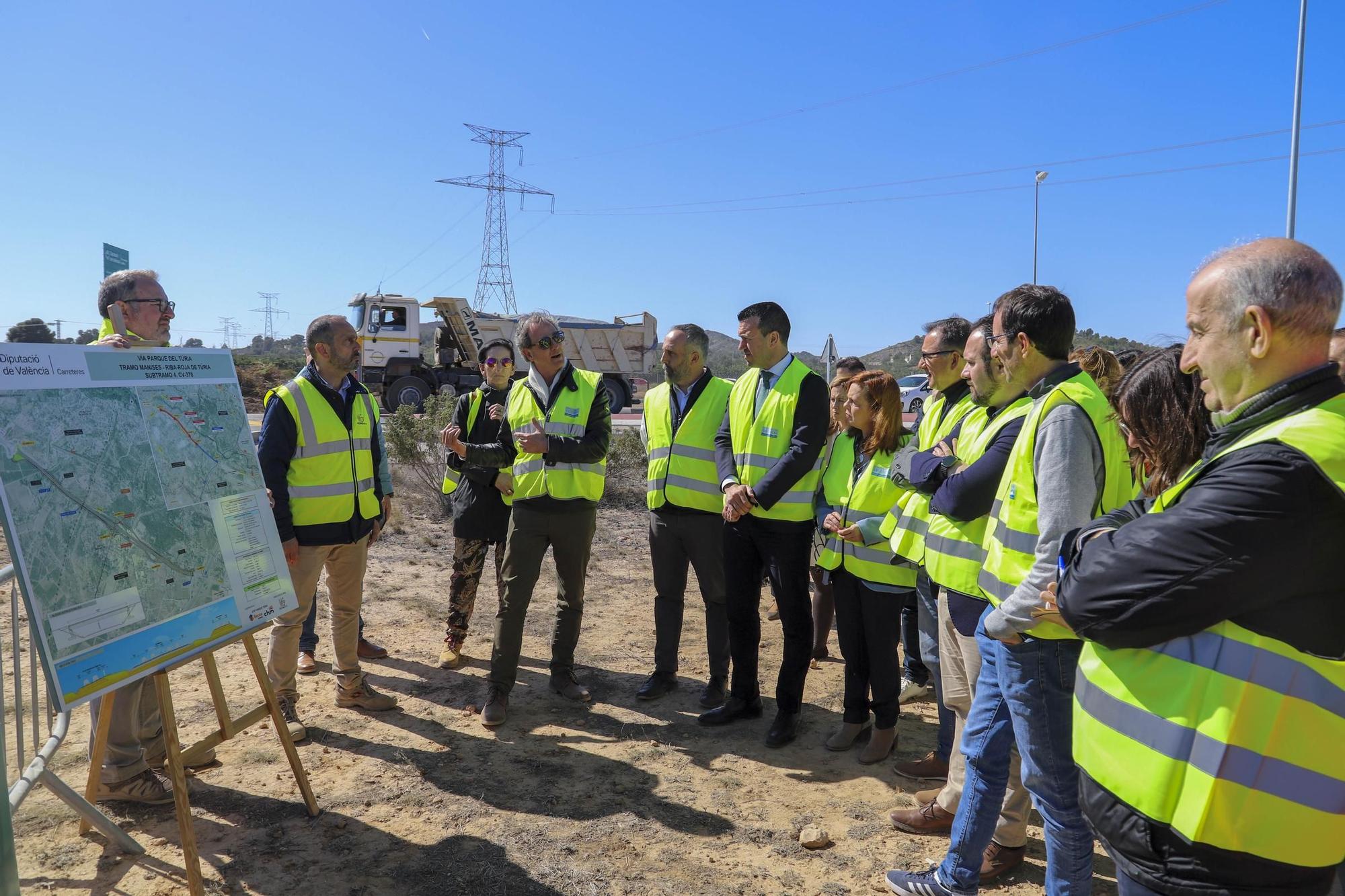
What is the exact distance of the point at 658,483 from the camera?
473 centimetres

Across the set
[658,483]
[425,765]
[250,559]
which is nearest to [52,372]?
[250,559]

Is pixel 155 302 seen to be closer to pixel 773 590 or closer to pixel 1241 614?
pixel 773 590

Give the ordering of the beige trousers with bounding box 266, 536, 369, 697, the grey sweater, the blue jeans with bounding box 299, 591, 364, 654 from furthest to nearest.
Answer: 1. the blue jeans with bounding box 299, 591, 364, 654
2. the beige trousers with bounding box 266, 536, 369, 697
3. the grey sweater

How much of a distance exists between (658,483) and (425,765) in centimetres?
187

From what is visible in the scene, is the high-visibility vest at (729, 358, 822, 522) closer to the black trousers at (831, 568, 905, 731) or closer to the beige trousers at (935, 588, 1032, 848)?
the black trousers at (831, 568, 905, 731)

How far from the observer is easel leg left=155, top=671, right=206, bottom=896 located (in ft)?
8.77

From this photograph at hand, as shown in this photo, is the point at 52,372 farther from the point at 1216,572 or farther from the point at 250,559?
the point at 1216,572

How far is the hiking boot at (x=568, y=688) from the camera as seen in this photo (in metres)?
4.78

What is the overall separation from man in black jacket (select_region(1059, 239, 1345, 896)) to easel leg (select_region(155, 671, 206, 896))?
268cm

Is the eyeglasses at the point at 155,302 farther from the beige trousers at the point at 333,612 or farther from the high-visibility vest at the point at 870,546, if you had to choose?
the high-visibility vest at the point at 870,546

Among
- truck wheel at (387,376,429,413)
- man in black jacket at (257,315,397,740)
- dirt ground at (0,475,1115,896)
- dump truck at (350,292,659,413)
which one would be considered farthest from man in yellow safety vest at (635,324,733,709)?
truck wheel at (387,376,429,413)

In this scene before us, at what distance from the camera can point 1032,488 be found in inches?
91.4

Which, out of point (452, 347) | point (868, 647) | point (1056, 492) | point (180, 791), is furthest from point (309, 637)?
point (452, 347)

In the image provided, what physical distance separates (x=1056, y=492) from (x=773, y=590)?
87.6 inches
